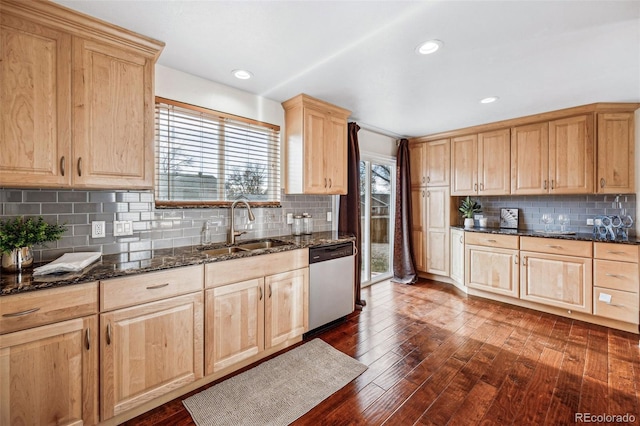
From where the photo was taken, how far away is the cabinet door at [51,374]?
134 cm

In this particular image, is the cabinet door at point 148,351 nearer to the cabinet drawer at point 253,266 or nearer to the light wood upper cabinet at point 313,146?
the cabinet drawer at point 253,266

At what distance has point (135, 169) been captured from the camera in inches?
76.2

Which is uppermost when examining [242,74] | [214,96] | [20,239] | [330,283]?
[242,74]

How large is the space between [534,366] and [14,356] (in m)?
3.41

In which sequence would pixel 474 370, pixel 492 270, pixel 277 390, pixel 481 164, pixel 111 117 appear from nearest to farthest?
pixel 111 117 → pixel 277 390 → pixel 474 370 → pixel 492 270 → pixel 481 164

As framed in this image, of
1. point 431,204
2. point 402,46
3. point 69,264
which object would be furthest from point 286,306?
point 431,204

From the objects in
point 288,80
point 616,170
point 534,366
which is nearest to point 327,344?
point 534,366

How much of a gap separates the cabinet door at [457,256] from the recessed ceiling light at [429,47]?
279 cm

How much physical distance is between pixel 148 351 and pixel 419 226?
4.11 metres

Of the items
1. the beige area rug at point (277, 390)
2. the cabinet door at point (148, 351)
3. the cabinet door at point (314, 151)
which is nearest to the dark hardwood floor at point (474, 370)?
the beige area rug at point (277, 390)

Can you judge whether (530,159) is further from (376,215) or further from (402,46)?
(402,46)

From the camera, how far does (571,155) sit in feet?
11.0

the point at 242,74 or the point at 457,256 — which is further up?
the point at 242,74

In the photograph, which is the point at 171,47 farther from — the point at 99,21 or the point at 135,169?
the point at 135,169
